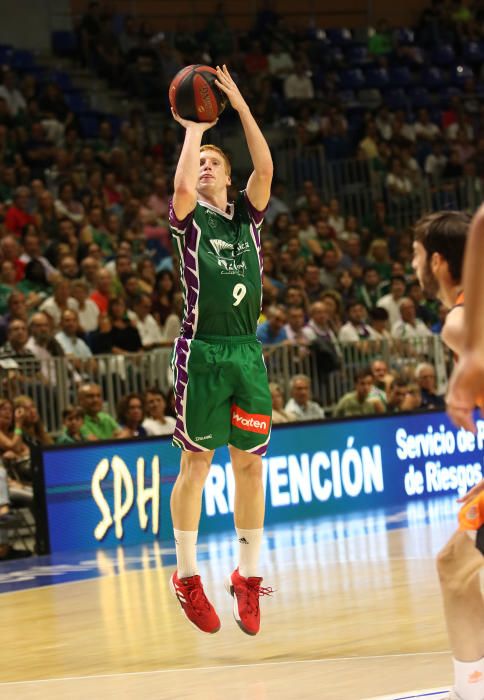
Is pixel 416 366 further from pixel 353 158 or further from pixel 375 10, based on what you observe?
pixel 375 10

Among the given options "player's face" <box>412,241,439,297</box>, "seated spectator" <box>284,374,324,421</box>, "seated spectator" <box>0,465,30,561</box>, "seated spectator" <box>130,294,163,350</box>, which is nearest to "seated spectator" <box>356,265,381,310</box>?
"seated spectator" <box>284,374,324,421</box>

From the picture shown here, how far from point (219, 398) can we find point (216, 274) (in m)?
0.62

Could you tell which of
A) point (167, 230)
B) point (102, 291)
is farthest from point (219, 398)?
point (167, 230)

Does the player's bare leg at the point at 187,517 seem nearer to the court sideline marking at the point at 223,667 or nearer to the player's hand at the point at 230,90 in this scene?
the court sideline marking at the point at 223,667

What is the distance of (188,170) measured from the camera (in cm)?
687

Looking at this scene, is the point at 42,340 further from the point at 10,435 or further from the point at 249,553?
the point at 249,553

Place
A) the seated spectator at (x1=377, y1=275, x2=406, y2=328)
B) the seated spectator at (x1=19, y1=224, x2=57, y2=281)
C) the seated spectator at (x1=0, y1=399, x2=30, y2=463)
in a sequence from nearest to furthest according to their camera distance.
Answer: the seated spectator at (x1=0, y1=399, x2=30, y2=463), the seated spectator at (x1=19, y1=224, x2=57, y2=281), the seated spectator at (x1=377, y1=275, x2=406, y2=328)

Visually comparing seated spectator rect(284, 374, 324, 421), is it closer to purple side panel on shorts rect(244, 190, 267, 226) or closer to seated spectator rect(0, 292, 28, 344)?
seated spectator rect(0, 292, 28, 344)

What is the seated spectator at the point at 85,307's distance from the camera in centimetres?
1466

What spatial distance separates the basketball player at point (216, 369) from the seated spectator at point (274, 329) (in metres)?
8.34

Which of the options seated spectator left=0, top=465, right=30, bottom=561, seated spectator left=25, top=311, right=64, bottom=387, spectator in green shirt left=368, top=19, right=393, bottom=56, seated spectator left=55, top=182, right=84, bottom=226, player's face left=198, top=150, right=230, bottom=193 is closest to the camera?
player's face left=198, top=150, right=230, bottom=193

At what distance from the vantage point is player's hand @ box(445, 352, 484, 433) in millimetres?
3715

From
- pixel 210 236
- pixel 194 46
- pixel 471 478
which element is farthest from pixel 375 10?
pixel 210 236

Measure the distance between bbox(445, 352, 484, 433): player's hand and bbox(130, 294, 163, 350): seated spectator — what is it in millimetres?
11149
